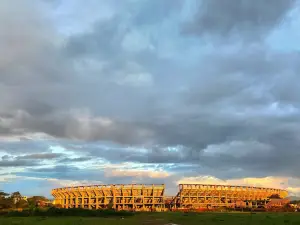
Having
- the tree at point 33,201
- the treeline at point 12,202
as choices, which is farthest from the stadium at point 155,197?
the treeline at point 12,202

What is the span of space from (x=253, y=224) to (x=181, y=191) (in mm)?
92633

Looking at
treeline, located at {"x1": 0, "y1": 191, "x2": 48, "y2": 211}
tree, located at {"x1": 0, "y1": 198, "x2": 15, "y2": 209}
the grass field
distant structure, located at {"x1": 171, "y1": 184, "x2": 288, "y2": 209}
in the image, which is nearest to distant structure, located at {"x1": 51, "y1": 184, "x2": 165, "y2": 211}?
distant structure, located at {"x1": 171, "y1": 184, "x2": 288, "y2": 209}

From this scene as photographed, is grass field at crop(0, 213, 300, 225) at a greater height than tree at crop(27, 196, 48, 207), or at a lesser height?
lesser

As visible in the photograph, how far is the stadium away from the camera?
4592 inches

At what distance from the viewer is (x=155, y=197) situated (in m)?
118

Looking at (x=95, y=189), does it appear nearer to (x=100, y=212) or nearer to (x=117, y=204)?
(x=117, y=204)

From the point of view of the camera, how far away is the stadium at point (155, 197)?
383 ft

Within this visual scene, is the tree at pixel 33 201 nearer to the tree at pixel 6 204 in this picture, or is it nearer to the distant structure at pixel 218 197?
the tree at pixel 6 204

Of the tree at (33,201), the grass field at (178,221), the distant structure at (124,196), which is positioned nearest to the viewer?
the grass field at (178,221)

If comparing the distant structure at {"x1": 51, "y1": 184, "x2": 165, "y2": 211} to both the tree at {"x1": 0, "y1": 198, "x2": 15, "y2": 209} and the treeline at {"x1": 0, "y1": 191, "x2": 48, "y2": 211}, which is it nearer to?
the treeline at {"x1": 0, "y1": 191, "x2": 48, "y2": 211}

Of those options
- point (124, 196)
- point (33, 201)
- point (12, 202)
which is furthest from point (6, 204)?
point (124, 196)

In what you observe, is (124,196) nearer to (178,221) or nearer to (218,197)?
(218,197)

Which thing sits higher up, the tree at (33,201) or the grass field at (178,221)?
the tree at (33,201)

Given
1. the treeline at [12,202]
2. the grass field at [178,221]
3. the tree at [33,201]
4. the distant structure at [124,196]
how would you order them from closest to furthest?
the grass field at [178,221] < the tree at [33,201] < the treeline at [12,202] < the distant structure at [124,196]
